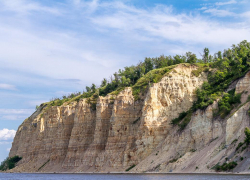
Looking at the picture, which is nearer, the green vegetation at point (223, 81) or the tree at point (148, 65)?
the green vegetation at point (223, 81)

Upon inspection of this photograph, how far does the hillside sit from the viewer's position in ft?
221

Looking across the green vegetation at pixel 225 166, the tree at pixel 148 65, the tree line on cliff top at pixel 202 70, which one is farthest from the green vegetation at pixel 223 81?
the tree at pixel 148 65

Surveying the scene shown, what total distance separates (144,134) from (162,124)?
365 centimetres

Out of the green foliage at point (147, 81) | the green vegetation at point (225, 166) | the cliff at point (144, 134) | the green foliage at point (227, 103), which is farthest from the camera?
the green foliage at point (147, 81)

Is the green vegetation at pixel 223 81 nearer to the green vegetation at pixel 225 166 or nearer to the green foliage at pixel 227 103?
the green foliage at pixel 227 103

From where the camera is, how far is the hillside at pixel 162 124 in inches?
2655

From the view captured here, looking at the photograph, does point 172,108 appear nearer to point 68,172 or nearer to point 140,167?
point 140,167

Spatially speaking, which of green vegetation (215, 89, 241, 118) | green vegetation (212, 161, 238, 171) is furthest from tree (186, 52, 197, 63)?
green vegetation (212, 161, 238, 171)

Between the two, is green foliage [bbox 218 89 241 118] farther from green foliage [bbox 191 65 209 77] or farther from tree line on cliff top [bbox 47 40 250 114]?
green foliage [bbox 191 65 209 77]

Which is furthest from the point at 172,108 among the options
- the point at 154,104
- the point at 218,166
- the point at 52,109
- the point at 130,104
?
the point at 52,109

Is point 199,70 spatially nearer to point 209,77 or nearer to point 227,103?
point 209,77

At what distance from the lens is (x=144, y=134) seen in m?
80.4

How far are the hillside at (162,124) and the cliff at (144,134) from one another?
0.15 metres

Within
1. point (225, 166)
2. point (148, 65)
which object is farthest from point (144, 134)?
point (148, 65)
